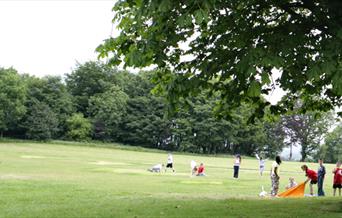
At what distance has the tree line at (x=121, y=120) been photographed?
93.8 metres

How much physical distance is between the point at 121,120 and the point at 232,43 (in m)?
98.3

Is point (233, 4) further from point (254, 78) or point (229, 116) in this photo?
point (229, 116)

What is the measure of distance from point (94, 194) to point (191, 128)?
282 feet

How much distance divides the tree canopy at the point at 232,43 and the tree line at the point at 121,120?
256 feet

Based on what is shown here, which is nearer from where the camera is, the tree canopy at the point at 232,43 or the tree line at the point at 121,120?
the tree canopy at the point at 232,43

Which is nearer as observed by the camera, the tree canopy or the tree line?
the tree canopy

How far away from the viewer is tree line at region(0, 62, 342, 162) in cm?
9375

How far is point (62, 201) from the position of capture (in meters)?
17.2

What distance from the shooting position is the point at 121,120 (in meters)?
108

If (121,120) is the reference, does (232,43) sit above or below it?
below

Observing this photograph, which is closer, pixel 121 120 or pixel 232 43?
pixel 232 43

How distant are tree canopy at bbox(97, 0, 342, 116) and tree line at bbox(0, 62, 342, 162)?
78016 mm

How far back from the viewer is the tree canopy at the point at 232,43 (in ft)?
29.5

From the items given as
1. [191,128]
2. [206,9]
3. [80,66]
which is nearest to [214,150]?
[191,128]
